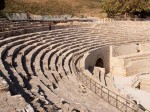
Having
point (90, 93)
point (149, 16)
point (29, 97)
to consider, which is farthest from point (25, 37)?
point (149, 16)

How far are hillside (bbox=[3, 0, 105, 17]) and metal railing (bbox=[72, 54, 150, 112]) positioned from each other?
33.3 meters

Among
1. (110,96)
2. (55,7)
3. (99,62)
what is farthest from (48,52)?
(55,7)

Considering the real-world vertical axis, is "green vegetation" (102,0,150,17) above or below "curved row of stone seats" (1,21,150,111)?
above

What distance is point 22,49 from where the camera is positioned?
18.7 meters

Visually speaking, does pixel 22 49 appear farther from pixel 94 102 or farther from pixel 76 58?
pixel 94 102

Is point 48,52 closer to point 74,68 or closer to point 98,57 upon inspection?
point 74,68

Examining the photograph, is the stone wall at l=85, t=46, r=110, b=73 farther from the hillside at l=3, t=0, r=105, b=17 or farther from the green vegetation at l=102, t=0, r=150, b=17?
the hillside at l=3, t=0, r=105, b=17

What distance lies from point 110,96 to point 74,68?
16.2 feet

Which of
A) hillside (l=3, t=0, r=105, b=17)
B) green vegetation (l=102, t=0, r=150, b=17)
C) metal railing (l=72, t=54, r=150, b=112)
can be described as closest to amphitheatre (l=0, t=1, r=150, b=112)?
metal railing (l=72, t=54, r=150, b=112)

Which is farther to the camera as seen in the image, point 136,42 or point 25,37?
point 136,42

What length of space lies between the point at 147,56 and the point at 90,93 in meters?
14.8

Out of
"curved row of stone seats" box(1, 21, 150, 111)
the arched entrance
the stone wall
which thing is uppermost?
"curved row of stone seats" box(1, 21, 150, 111)

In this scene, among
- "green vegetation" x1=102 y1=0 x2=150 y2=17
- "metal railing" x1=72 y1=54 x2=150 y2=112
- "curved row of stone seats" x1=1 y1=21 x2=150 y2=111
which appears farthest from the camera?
"green vegetation" x1=102 y1=0 x2=150 y2=17

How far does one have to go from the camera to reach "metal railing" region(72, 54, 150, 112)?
13406 millimetres
